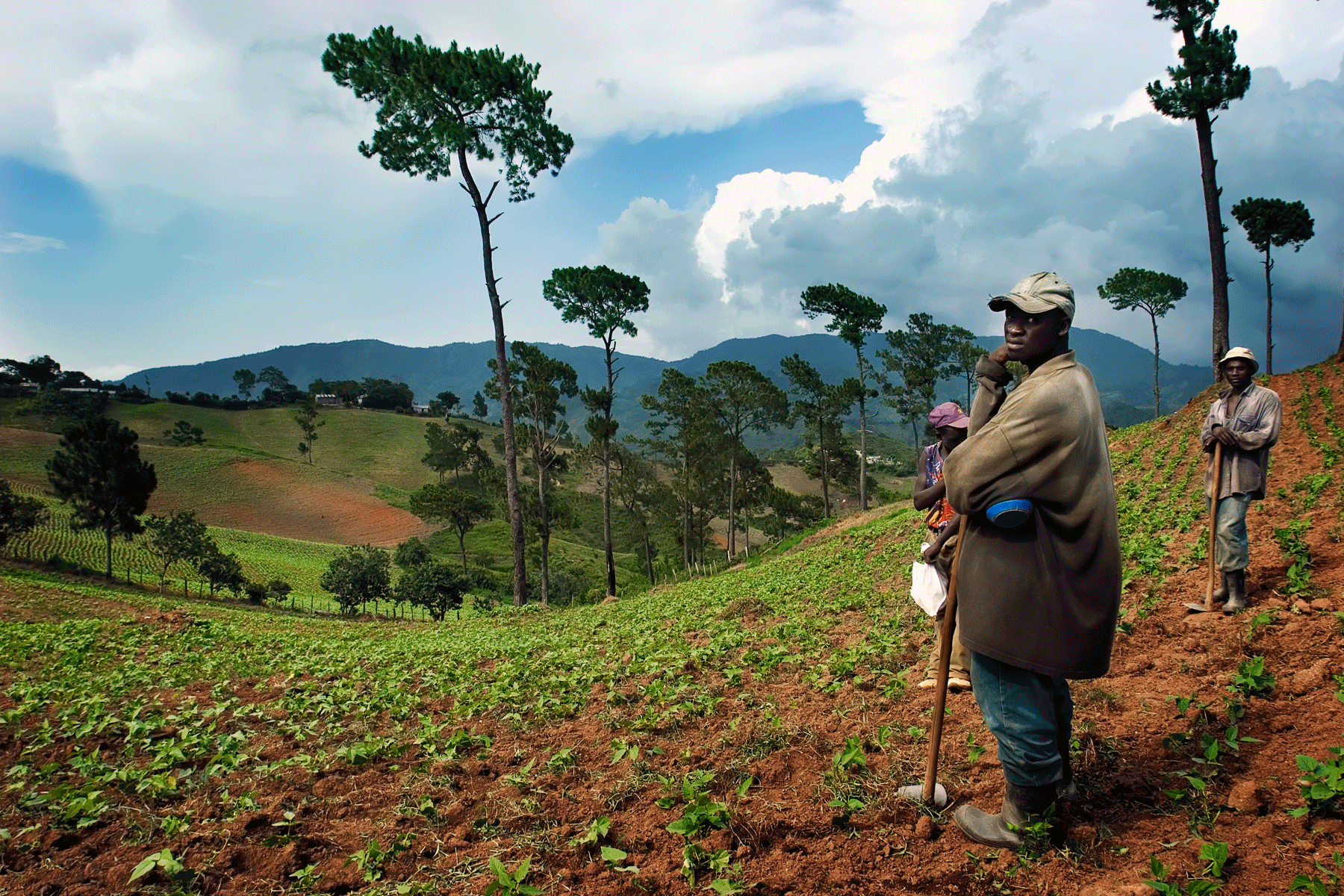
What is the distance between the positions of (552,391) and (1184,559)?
90.2 ft

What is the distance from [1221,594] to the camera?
5.42m

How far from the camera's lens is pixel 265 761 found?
4500mm

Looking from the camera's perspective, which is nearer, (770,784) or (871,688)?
(770,784)

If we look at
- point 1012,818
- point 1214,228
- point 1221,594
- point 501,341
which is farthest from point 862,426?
point 1012,818

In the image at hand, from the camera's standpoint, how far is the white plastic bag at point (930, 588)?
4055 mm

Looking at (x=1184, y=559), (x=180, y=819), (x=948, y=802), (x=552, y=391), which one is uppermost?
(x=552, y=391)

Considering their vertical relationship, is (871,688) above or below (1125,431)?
below

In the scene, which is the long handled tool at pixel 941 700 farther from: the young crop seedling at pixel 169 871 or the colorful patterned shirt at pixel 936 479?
the young crop seedling at pixel 169 871

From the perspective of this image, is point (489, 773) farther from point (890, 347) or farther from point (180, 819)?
point (890, 347)

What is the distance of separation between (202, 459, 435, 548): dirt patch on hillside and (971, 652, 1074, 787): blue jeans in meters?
66.8

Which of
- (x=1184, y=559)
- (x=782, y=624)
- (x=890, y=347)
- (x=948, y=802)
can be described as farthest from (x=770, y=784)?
(x=890, y=347)

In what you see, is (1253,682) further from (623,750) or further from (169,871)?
(169,871)

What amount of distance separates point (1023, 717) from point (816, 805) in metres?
1.16

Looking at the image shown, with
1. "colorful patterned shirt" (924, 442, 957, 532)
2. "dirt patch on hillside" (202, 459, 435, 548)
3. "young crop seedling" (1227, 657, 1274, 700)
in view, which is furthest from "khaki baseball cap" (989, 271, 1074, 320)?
"dirt patch on hillside" (202, 459, 435, 548)
